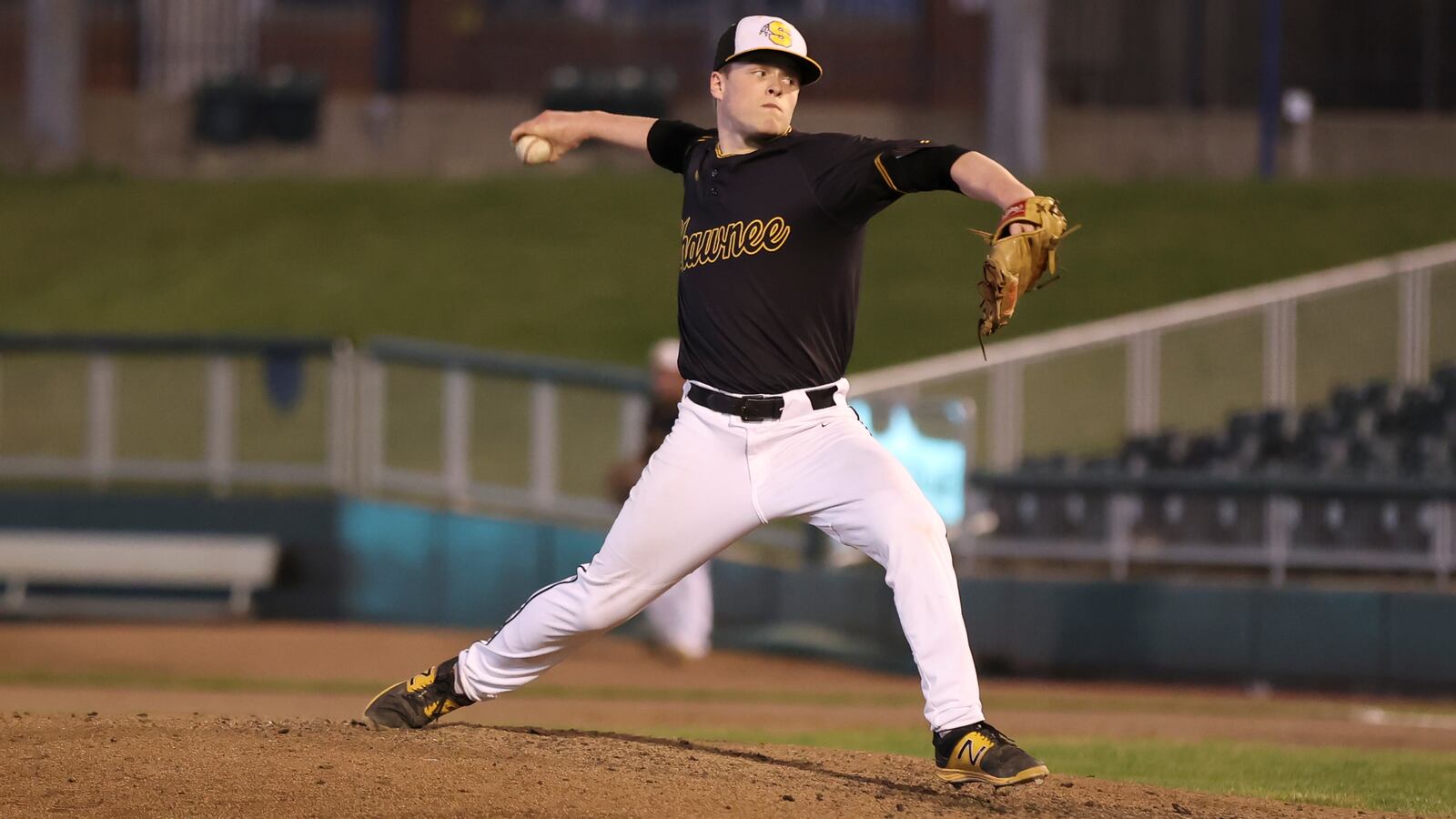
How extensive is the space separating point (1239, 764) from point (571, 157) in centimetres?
2372

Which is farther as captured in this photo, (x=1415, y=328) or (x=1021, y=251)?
(x=1415, y=328)

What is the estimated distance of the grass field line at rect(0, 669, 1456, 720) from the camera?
11180 millimetres

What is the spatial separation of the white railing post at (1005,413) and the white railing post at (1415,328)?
3.23 m

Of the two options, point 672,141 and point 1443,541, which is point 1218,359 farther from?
point 672,141

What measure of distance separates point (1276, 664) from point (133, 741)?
7.84 m

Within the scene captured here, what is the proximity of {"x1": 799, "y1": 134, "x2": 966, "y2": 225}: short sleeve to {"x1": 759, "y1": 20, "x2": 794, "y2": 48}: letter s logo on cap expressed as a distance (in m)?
0.30

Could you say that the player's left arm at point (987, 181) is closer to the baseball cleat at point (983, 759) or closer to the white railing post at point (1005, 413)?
the baseball cleat at point (983, 759)

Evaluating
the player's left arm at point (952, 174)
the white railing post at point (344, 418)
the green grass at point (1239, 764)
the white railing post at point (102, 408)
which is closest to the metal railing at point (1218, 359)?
the white railing post at point (344, 418)

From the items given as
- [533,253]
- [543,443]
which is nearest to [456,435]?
[543,443]

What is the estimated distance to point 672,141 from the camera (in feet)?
20.9

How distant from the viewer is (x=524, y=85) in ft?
106

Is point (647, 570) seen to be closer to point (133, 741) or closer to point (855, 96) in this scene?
point (133, 741)

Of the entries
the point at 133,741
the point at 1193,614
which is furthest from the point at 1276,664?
the point at 133,741

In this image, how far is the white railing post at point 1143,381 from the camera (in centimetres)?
1473
